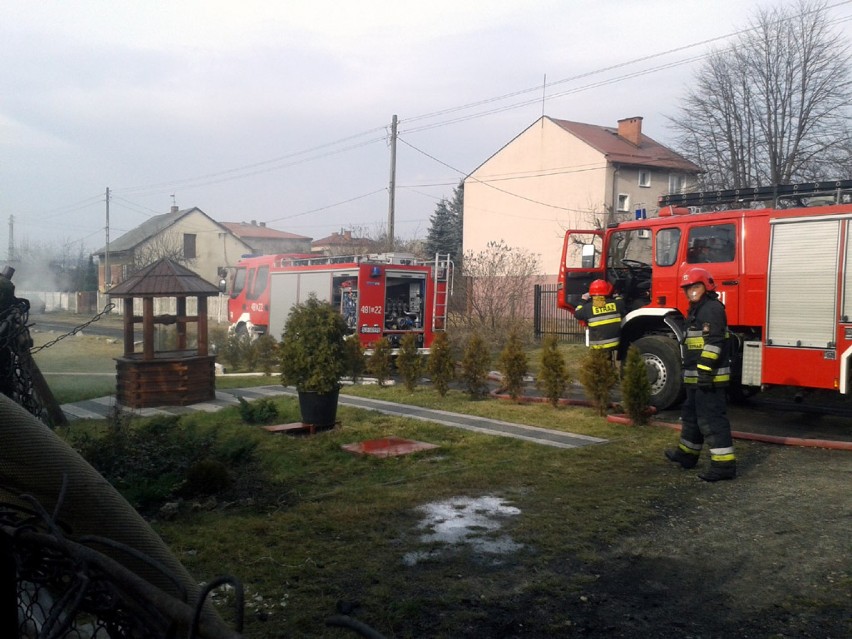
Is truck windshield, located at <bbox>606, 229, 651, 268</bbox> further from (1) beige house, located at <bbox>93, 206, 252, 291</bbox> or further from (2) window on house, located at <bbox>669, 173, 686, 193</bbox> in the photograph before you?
(1) beige house, located at <bbox>93, 206, 252, 291</bbox>

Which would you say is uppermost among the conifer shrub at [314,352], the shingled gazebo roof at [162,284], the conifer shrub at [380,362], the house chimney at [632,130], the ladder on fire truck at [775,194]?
the house chimney at [632,130]

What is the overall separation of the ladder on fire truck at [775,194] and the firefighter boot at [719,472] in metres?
4.71

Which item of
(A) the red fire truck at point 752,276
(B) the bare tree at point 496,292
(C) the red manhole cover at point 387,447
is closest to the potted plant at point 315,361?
(C) the red manhole cover at point 387,447

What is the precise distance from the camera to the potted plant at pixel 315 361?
A: 31.0ft

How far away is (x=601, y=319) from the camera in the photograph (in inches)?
427

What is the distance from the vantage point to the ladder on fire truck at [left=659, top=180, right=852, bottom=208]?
32.8ft

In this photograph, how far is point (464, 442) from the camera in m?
8.89

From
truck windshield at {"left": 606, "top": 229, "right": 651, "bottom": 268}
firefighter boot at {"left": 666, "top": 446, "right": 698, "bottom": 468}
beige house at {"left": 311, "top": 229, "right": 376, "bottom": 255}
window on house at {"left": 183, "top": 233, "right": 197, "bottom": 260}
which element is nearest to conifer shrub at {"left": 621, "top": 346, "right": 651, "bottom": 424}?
firefighter boot at {"left": 666, "top": 446, "right": 698, "bottom": 468}

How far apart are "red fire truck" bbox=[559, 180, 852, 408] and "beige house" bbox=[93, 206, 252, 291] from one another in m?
43.4

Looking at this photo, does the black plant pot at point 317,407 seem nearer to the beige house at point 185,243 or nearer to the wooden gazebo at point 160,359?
the wooden gazebo at point 160,359

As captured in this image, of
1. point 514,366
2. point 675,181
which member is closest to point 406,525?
point 514,366

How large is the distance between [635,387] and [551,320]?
1549cm

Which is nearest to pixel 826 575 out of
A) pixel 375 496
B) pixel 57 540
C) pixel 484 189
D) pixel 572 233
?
pixel 375 496

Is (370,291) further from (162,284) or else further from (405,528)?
(405,528)
